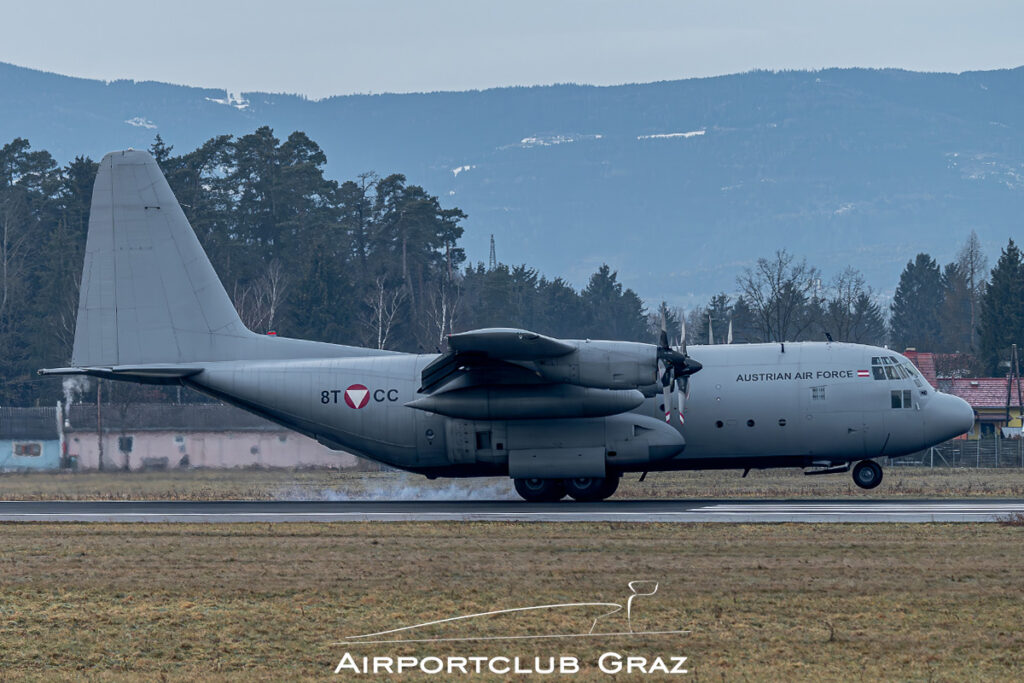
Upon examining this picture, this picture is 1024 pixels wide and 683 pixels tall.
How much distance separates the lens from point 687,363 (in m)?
28.4

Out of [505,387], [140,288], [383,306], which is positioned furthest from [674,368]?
[383,306]

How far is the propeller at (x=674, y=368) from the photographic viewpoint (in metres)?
27.9

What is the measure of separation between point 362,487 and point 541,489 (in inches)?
340

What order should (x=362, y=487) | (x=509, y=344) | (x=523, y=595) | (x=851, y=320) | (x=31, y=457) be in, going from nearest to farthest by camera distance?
(x=523, y=595)
(x=509, y=344)
(x=362, y=487)
(x=31, y=457)
(x=851, y=320)

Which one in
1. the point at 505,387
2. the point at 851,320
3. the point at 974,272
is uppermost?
the point at 974,272

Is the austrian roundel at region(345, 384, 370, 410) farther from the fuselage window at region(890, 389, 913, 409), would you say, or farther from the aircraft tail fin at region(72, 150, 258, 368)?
the fuselage window at region(890, 389, 913, 409)

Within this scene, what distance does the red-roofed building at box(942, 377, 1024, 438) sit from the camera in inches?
3076

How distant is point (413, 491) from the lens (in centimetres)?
3416

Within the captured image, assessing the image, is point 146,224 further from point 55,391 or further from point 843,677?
point 55,391

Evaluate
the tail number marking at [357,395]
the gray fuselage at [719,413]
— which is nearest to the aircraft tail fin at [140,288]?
the gray fuselage at [719,413]

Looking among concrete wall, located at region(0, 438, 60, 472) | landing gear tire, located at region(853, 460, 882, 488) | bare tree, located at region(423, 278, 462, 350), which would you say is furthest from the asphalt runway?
bare tree, located at region(423, 278, 462, 350)

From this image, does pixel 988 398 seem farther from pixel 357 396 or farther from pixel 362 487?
pixel 357 396

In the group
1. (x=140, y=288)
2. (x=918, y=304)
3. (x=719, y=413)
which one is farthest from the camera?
(x=918, y=304)

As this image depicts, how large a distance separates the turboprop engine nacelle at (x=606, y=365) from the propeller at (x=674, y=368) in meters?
0.42
